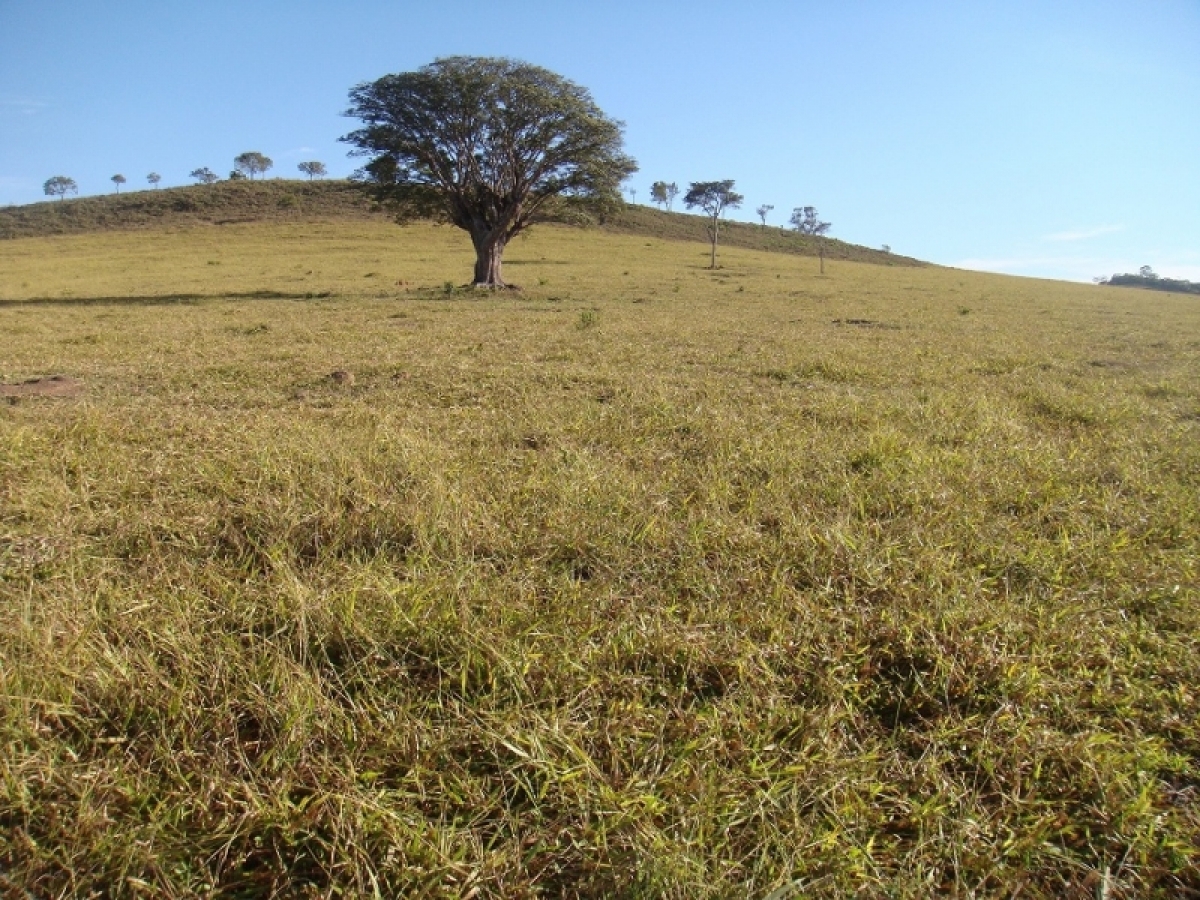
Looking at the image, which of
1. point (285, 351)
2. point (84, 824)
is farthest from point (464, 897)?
point (285, 351)

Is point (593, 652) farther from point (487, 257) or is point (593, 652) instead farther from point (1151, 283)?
point (1151, 283)

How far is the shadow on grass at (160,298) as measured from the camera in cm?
1945

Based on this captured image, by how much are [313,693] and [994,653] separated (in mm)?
2207

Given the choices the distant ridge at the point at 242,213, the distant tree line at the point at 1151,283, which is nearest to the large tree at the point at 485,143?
the distant ridge at the point at 242,213

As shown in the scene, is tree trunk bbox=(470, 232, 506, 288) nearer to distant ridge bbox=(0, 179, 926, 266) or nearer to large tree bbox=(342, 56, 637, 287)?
large tree bbox=(342, 56, 637, 287)

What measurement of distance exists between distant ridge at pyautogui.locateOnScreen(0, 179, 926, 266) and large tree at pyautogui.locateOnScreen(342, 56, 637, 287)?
28.6 meters

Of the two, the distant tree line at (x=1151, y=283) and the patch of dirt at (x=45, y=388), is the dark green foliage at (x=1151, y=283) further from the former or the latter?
the patch of dirt at (x=45, y=388)

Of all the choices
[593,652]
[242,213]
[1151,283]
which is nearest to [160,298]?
[593,652]

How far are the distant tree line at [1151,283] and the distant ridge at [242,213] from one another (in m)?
22.9

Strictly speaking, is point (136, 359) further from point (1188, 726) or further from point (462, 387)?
point (1188, 726)

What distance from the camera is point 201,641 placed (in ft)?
7.16

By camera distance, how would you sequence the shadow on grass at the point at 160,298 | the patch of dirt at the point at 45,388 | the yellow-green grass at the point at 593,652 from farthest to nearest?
1. the shadow on grass at the point at 160,298
2. the patch of dirt at the point at 45,388
3. the yellow-green grass at the point at 593,652

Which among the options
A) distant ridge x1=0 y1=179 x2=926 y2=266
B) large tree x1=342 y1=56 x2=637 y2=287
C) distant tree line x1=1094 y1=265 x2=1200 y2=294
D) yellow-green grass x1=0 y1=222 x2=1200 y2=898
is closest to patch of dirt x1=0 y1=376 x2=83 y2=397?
yellow-green grass x1=0 y1=222 x2=1200 y2=898

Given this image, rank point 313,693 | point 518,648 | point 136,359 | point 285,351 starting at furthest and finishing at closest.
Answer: point 285,351, point 136,359, point 518,648, point 313,693
